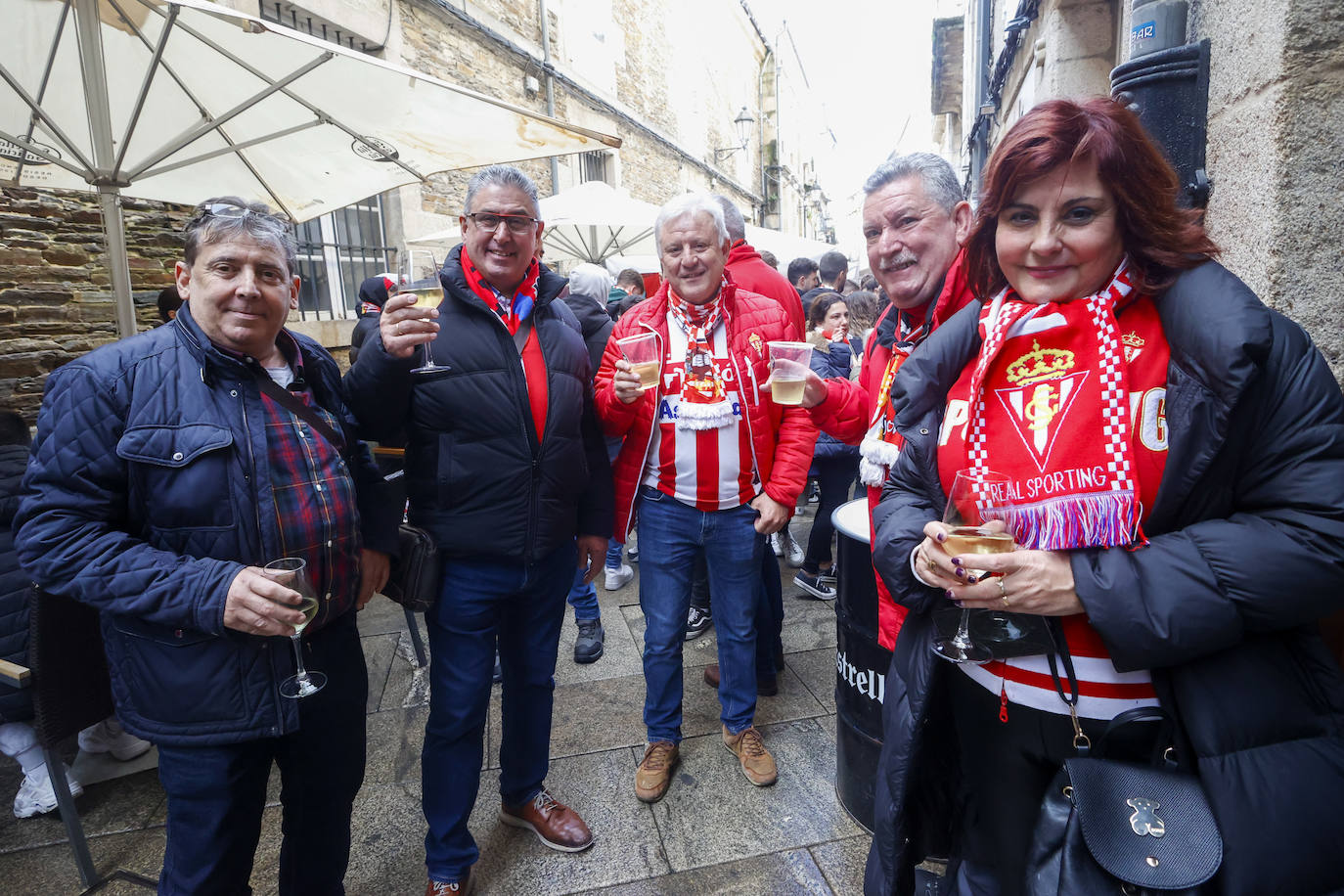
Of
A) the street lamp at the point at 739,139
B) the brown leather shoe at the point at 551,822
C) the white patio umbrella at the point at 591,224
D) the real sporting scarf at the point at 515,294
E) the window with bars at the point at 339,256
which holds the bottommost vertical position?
the brown leather shoe at the point at 551,822

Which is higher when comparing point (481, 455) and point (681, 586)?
point (481, 455)

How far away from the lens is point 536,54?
10656mm

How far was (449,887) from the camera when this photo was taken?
2.25 m

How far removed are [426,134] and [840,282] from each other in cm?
555

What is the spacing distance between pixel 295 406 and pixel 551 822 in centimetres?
172

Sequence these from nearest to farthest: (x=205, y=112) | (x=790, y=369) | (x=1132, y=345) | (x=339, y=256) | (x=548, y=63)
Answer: (x=1132, y=345), (x=790, y=369), (x=205, y=112), (x=339, y=256), (x=548, y=63)

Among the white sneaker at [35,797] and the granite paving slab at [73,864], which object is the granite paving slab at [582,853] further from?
the white sneaker at [35,797]

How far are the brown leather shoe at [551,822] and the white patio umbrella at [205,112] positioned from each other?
310 centimetres

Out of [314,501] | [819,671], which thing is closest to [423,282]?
[314,501]

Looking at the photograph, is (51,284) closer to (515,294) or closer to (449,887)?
(515,294)

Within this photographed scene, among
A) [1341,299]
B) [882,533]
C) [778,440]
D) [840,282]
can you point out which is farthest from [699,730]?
[840,282]

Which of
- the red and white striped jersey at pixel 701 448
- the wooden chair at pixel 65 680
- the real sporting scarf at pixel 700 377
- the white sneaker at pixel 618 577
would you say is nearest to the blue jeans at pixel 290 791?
the wooden chair at pixel 65 680

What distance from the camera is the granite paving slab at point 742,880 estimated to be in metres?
2.30

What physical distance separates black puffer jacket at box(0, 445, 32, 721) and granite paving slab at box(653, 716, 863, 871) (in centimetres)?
239
